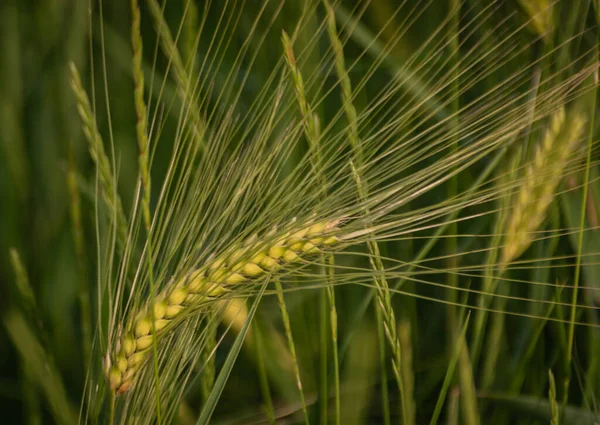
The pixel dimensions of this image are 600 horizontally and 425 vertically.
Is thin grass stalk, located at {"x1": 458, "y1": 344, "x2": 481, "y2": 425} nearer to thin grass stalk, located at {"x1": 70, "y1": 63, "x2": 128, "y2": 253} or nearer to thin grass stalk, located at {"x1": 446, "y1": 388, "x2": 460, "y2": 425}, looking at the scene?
thin grass stalk, located at {"x1": 446, "y1": 388, "x2": 460, "y2": 425}

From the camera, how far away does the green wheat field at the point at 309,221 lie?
49cm

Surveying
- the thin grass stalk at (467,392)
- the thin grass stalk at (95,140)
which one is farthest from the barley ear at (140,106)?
the thin grass stalk at (467,392)

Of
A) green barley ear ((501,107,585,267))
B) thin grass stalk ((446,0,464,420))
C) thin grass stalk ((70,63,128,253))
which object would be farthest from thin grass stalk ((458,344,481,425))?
thin grass stalk ((70,63,128,253))

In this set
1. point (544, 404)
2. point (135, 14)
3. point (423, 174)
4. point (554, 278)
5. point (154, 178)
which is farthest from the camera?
point (154, 178)

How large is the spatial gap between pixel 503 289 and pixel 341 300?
0.21 m

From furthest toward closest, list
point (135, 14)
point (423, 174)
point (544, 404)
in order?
1. point (544, 404)
2. point (423, 174)
3. point (135, 14)

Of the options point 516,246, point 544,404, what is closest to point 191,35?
point 516,246

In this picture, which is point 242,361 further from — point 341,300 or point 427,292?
point 427,292

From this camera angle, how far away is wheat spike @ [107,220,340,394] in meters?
0.46

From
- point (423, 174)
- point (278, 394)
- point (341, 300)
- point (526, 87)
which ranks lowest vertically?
point (278, 394)

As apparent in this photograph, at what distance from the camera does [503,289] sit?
2.31 ft

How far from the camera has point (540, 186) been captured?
24.5 inches

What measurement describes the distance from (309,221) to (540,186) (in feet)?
0.92

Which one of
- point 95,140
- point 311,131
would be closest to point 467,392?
point 311,131
